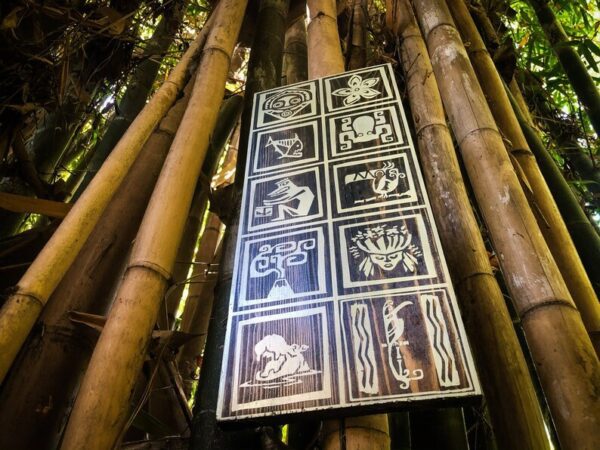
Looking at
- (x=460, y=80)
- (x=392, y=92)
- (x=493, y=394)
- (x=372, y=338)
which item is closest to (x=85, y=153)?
(x=392, y=92)

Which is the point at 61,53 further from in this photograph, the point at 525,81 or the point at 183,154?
the point at 525,81

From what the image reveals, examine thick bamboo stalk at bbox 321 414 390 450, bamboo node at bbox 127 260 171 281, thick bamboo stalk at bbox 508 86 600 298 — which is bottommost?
thick bamboo stalk at bbox 321 414 390 450

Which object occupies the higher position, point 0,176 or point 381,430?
point 0,176

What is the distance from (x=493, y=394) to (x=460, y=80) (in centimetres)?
120

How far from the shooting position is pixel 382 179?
1749 millimetres

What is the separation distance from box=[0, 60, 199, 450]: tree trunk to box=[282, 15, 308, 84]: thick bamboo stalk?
1.34 meters

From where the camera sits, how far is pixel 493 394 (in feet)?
4.80

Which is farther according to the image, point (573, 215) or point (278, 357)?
point (573, 215)

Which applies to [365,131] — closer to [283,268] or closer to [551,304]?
[283,268]

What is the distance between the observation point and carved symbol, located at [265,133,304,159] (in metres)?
1.99

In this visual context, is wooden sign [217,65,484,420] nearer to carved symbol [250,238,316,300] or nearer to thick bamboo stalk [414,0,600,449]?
carved symbol [250,238,316,300]

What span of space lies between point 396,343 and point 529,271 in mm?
452

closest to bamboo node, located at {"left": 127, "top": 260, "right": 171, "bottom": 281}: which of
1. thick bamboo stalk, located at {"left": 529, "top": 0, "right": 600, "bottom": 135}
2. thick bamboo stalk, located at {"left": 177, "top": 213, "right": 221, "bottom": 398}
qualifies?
thick bamboo stalk, located at {"left": 177, "top": 213, "right": 221, "bottom": 398}

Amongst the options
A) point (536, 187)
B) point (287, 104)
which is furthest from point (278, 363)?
point (536, 187)
